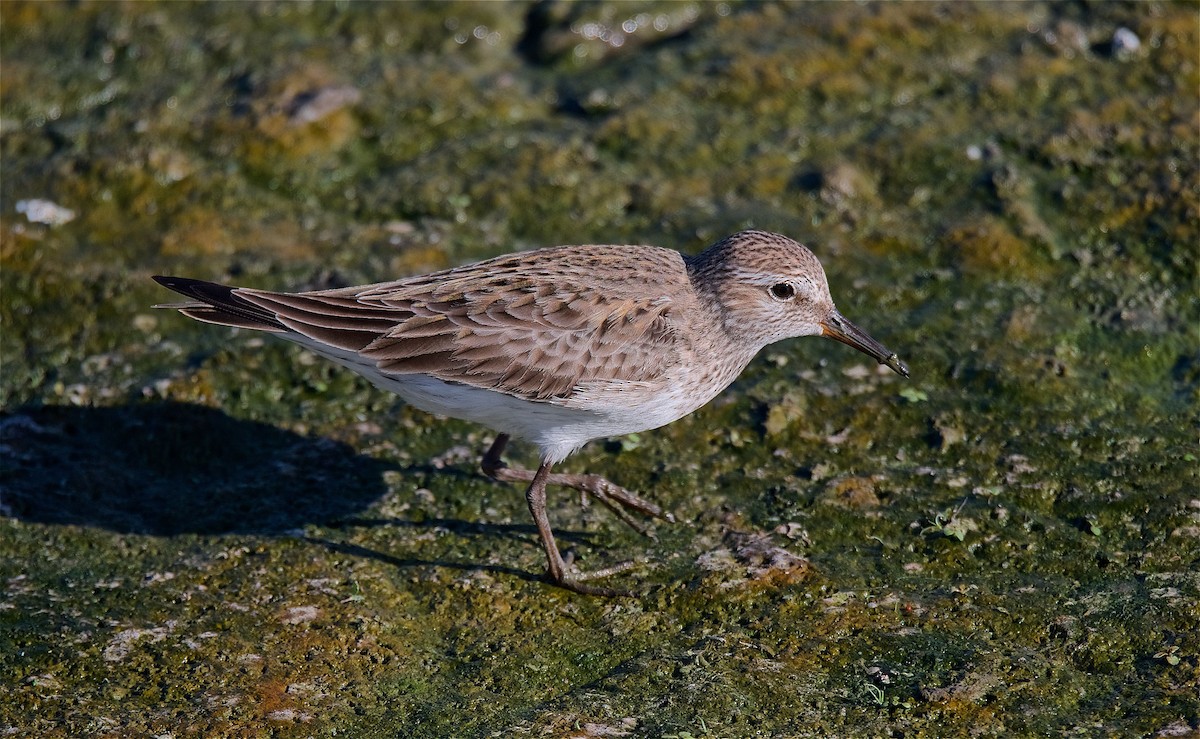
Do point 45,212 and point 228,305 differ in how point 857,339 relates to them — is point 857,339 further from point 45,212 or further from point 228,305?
point 45,212

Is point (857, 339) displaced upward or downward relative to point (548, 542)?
upward

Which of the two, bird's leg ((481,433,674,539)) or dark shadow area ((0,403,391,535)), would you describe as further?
dark shadow area ((0,403,391,535))

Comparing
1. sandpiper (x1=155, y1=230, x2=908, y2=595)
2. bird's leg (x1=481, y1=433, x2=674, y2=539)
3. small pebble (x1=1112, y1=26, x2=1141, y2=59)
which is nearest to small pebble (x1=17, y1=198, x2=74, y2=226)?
sandpiper (x1=155, y1=230, x2=908, y2=595)

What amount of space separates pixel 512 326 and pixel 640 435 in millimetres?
1379

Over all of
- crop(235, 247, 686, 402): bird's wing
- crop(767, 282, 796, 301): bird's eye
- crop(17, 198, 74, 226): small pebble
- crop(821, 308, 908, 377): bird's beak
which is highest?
crop(235, 247, 686, 402): bird's wing

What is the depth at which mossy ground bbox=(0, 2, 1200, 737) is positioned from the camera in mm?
5812

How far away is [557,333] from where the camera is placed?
6668mm

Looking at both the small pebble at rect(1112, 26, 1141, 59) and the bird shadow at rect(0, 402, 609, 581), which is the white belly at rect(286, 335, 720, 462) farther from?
the small pebble at rect(1112, 26, 1141, 59)

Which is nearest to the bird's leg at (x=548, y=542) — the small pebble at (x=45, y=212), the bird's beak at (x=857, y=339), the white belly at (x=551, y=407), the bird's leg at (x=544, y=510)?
the bird's leg at (x=544, y=510)

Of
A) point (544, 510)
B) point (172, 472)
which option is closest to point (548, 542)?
point (544, 510)

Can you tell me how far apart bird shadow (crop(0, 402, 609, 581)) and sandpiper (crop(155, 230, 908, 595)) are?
0.72 metres

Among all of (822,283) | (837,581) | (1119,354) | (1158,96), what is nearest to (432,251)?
(822,283)

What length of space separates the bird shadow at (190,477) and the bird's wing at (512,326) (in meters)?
0.94

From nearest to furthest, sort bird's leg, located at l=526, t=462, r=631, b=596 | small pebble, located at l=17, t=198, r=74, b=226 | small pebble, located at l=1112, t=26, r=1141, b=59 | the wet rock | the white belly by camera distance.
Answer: bird's leg, located at l=526, t=462, r=631, b=596 < the white belly < small pebble, located at l=17, t=198, r=74, b=226 < small pebble, located at l=1112, t=26, r=1141, b=59 < the wet rock
